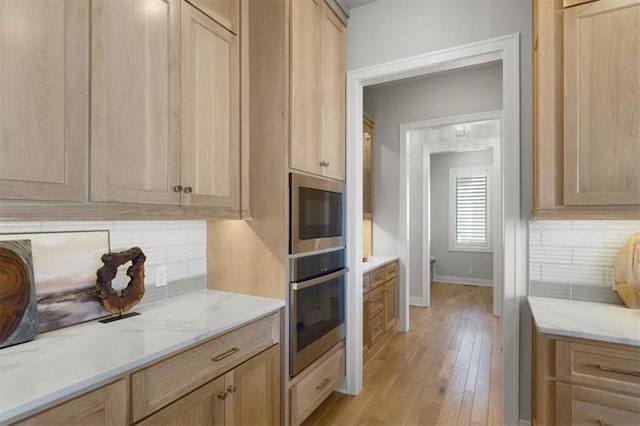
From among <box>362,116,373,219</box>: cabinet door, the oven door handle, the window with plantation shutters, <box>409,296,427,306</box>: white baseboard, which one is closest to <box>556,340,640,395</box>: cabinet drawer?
the oven door handle

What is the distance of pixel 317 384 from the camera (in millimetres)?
2170

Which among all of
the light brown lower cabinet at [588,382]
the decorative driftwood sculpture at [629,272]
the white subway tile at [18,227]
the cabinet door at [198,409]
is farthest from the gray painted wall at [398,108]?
the white subway tile at [18,227]

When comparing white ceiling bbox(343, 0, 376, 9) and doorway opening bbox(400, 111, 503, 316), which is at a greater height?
white ceiling bbox(343, 0, 376, 9)

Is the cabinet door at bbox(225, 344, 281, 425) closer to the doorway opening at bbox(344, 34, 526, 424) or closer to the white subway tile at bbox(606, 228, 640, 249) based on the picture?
the doorway opening at bbox(344, 34, 526, 424)

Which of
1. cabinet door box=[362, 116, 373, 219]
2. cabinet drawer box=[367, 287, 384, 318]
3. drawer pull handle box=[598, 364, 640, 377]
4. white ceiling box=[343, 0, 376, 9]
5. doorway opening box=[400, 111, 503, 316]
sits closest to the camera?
drawer pull handle box=[598, 364, 640, 377]

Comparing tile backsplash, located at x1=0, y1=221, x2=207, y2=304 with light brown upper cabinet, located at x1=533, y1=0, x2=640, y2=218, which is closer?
light brown upper cabinet, located at x1=533, y1=0, x2=640, y2=218

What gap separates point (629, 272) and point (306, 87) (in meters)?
2.00

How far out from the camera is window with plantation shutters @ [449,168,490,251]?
20.9 ft

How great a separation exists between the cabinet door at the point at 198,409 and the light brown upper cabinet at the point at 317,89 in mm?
1166

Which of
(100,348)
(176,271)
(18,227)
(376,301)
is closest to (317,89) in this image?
(176,271)

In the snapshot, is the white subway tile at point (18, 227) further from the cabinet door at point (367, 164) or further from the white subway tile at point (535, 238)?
the cabinet door at point (367, 164)

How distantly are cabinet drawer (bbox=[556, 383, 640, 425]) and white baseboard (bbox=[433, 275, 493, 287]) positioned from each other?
528cm

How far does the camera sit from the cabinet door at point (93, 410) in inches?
Result: 35.6

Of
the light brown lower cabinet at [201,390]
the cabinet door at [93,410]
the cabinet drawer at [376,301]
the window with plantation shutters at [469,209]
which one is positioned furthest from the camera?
the window with plantation shutters at [469,209]
